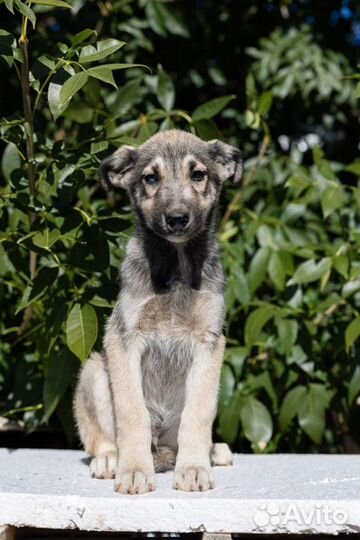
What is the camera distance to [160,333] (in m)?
3.95

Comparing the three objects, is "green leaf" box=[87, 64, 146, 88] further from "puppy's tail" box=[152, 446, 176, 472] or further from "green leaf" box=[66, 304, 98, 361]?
"puppy's tail" box=[152, 446, 176, 472]

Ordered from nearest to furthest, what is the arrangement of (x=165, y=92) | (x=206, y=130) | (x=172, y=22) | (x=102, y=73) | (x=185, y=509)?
1. (x=185, y=509)
2. (x=102, y=73)
3. (x=206, y=130)
4. (x=165, y=92)
5. (x=172, y=22)

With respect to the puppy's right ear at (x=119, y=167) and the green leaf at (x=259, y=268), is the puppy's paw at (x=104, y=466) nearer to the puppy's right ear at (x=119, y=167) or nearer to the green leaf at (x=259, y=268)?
the puppy's right ear at (x=119, y=167)

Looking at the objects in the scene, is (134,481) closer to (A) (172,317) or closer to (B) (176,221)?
(A) (172,317)

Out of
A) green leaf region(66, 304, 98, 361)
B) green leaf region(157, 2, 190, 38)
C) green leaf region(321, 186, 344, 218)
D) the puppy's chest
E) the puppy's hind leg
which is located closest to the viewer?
the puppy's chest

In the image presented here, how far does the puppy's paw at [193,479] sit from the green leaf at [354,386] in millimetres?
1567

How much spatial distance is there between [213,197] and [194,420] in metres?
1.07

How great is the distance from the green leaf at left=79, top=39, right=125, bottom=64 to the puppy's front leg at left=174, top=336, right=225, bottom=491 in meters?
1.38

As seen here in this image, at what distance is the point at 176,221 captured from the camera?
12.2ft

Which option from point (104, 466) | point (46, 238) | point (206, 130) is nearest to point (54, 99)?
point (46, 238)

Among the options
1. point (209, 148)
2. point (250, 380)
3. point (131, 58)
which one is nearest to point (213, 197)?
point (209, 148)

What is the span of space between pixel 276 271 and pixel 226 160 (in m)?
0.96

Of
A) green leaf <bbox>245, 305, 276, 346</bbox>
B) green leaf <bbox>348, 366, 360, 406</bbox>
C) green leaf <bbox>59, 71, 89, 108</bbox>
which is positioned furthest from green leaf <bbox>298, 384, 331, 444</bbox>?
green leaf <bbox>59, 71, 89, 108</bbox>

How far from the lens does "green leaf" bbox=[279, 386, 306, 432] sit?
16.4 feet
